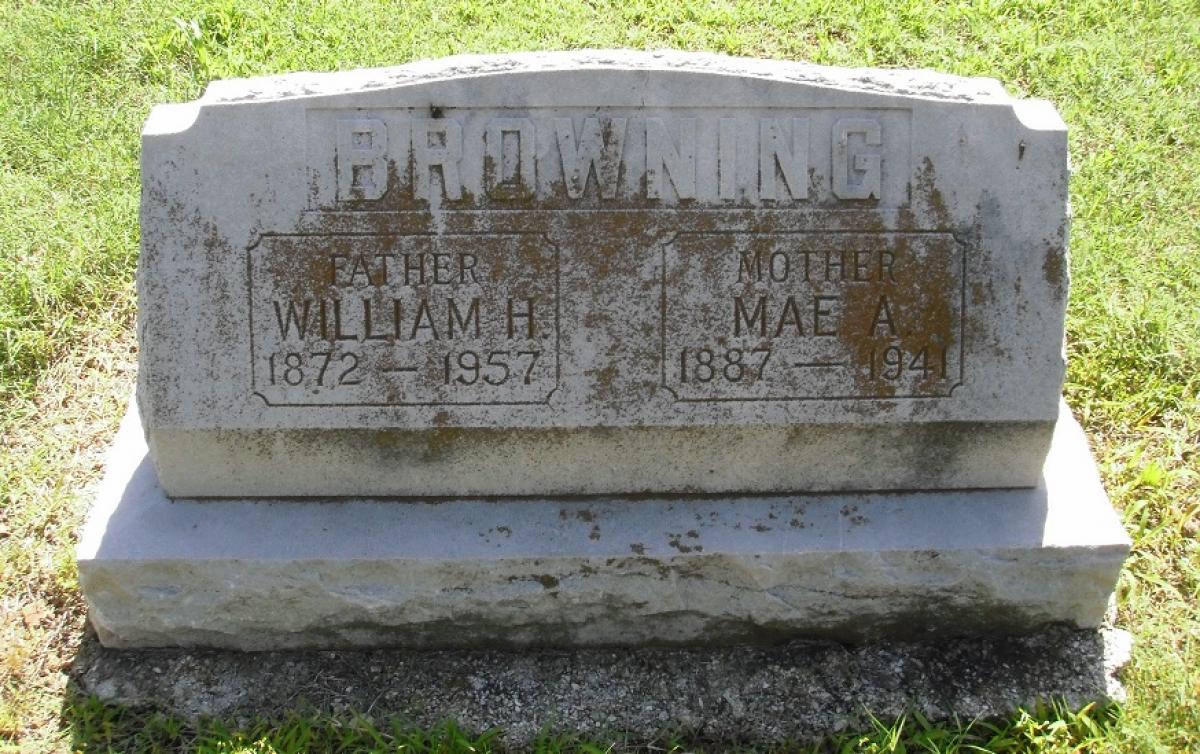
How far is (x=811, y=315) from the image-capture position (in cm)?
313

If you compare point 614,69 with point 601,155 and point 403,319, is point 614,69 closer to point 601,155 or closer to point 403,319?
point 601,155

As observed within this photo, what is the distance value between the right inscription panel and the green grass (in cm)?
87

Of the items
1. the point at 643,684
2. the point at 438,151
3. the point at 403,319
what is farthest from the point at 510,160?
the point at 643,684

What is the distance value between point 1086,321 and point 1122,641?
146cm

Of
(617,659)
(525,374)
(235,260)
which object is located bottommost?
(617,659)

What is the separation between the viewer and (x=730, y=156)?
3.04 meters

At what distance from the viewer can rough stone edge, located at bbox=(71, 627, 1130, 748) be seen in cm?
310

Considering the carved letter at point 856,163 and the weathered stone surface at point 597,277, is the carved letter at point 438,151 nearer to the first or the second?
the weathered stone surface at point 597,277

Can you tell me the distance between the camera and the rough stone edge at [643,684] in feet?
10.2

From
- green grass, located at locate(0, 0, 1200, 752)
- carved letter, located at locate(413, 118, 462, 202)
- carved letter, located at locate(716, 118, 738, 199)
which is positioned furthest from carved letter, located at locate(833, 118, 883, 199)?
green grass, located at locate(0, 0, 1200, 752)

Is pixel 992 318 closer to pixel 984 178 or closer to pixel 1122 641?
pixel 984 178

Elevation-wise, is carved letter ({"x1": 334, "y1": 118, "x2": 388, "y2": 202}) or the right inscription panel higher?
carved letter ({"x1": 334, "y1": 118, "x2": 388, "y2": 202})

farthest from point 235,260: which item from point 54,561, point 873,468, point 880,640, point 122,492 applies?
point 880,640

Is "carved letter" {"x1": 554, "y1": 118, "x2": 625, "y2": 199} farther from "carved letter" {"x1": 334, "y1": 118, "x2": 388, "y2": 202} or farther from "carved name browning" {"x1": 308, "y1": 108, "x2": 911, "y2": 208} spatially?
"carved letter" {"x1": 334, "y1": 118, "x2": 388, "y2": 202}
